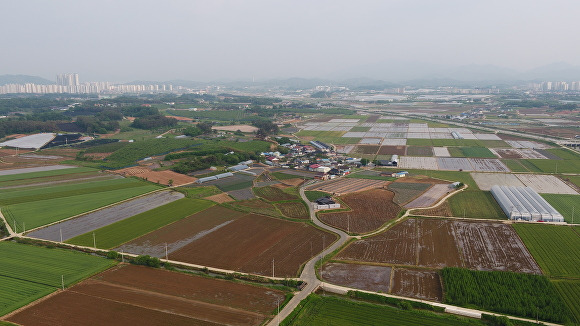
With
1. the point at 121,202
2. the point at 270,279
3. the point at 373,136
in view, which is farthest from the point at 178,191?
the point at 373,136

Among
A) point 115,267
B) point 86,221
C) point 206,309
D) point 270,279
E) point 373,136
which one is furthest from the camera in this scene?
point 373,136

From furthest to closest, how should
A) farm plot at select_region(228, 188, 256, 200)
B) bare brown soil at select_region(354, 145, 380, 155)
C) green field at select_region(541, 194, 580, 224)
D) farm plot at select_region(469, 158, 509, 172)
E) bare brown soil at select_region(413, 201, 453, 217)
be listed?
bare brown soil at select_region(354, 145, 380, 155) < farm plot at select_region(469, 158, 509, 172) < farm plot at select_region(228, 188, 256, 200) < bare brown soil at select_region(413, 201, 453, 217) < green field at select_region(541, 194, 580, 224)

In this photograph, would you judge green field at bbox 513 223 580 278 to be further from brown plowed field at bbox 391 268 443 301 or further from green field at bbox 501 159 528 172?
green field at bbox 501 159 528 172

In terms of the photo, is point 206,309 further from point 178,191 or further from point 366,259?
point 178,191

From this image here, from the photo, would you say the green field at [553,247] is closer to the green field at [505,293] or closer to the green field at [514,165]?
the green field at [505,293]

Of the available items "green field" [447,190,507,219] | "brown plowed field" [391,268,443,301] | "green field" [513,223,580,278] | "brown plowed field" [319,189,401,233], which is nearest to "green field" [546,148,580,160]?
"green field" [447,190,507,219]

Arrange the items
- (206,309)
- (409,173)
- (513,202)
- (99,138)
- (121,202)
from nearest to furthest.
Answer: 1. (206,309)
2. (513,202)
3. (121,202)
4. (409,173)
5. (99,138)
